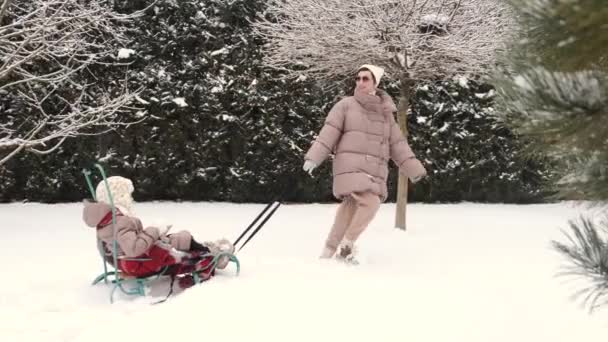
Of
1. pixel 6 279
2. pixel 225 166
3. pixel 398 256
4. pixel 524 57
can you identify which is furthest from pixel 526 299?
pixel 225 166

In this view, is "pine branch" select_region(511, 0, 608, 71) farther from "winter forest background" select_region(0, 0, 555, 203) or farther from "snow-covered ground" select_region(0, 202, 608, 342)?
"winter forest background" select_region(0, 0, 555, 203)

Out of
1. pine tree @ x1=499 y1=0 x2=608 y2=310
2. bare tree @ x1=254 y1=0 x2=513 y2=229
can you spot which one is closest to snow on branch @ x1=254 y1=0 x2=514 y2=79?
bare tree @ x1=254 y1=0 x2=513 y2=229

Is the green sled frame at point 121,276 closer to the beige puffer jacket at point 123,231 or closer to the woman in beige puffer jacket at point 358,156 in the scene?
the beige puffer jacket at point 123,231

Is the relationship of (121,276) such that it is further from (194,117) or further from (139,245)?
(194,117)

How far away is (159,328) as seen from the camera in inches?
123

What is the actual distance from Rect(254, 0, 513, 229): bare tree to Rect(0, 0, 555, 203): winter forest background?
6.03 feet

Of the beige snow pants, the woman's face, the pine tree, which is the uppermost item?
the woman's face

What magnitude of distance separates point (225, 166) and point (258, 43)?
6.22 feet

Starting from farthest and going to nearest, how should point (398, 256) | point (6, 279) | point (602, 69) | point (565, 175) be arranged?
point (398, 256)
point (6, 279)
point (565, 175)
point (602, 69)

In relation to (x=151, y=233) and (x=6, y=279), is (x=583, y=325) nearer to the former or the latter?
(x=151, y=233)

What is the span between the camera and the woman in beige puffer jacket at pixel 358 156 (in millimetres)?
4844

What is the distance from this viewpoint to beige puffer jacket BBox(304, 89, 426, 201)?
488cm

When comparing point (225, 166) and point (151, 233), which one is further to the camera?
point (225, 166)

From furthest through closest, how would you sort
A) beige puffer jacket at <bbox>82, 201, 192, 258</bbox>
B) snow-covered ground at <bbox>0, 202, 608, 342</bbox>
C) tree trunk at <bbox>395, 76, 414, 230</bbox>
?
tree trunk at <bbox>395, 76, 414, 230</bbox> → beige puffer jacket at <bbox>82, 201, 192, 258</bbox> → snow-covered ground at <bbox>0, 202, 608, 342</bbox>
